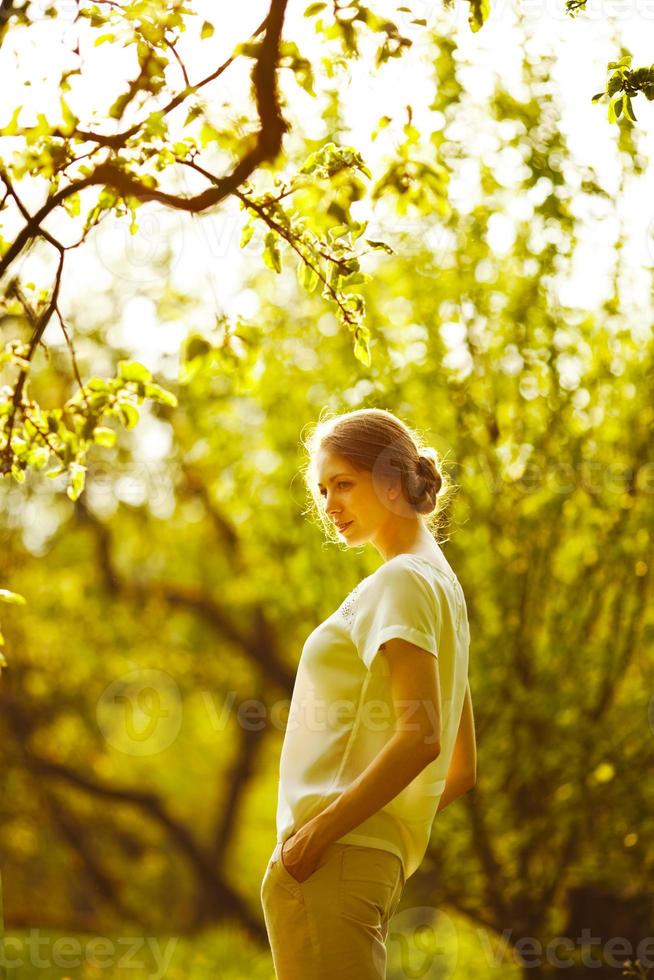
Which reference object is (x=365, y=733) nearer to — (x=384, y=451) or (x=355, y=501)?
(x=355, y=501)

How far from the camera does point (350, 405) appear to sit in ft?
16.4

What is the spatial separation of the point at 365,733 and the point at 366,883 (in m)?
0.23

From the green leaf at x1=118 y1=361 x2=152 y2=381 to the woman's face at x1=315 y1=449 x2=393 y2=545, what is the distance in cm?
77

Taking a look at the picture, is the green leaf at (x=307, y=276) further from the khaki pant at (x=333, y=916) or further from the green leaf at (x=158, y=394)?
the khaki pant at (x=333, y=916)

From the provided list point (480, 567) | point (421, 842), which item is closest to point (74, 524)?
point (480, 567)

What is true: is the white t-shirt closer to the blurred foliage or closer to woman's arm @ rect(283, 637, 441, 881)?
woman's arm @ rect(283, 637, 441, 881)

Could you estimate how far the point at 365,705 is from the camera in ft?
5.66

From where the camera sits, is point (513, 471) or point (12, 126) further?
point (513, 471)

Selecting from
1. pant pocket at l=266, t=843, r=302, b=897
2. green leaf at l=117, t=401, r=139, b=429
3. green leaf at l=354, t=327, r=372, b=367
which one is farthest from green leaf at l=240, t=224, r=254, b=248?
pant pocket at l=266, t=843, r=302, b=897

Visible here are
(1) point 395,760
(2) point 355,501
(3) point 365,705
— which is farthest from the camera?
(2) point 355,501

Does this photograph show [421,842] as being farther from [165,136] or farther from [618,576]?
[618,576]

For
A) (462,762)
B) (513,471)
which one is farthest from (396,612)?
(513,471)

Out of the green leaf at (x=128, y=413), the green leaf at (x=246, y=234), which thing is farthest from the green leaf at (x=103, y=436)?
the green leaf at (x=246, y=234)

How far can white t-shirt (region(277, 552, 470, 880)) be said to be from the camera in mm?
1687
